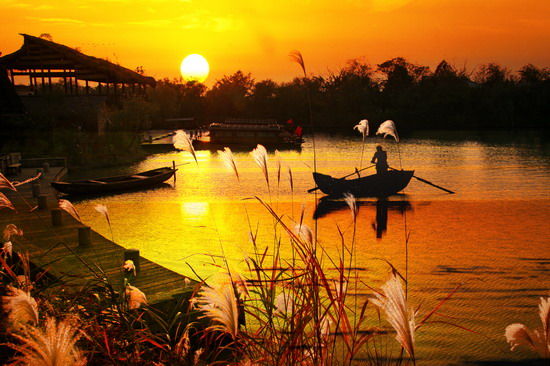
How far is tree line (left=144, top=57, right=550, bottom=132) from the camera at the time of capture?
217ft

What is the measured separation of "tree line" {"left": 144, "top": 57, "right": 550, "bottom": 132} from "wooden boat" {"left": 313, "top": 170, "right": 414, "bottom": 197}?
45203mm

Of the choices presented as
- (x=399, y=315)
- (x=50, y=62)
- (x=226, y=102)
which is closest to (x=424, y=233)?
(x=399, y=315)

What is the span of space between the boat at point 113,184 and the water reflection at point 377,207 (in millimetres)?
6686

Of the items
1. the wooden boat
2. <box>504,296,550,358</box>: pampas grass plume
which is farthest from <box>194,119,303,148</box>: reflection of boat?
<box>504,296,550,358</box>: pampas grass plume

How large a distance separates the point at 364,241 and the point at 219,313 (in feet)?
37.5

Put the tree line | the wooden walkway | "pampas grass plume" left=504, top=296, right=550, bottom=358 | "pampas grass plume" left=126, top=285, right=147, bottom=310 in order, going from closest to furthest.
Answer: "pampas grass plume" left=504, top=296, right=550, bottom=358
"pampas grass plume" left=126, top=285, right=147, bottom=310
the wooden walkway
the tree line

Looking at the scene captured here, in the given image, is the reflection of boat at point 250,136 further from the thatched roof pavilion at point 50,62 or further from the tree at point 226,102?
the tree at point 226,102

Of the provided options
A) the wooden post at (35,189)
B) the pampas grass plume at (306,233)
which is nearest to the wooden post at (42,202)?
the wooden post at (35,189)

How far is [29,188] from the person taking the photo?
17.2m

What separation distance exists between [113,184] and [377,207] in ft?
30.9

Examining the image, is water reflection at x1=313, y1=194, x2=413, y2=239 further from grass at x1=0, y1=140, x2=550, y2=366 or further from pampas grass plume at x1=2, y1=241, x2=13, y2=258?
grass at x1=0, y1=140, x2=550, y2=366

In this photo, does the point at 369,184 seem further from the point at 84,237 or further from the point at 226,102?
the point at 226,102

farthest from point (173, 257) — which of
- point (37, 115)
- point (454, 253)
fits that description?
point (37, 115)

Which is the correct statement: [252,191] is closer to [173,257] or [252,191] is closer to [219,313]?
[173,257]
